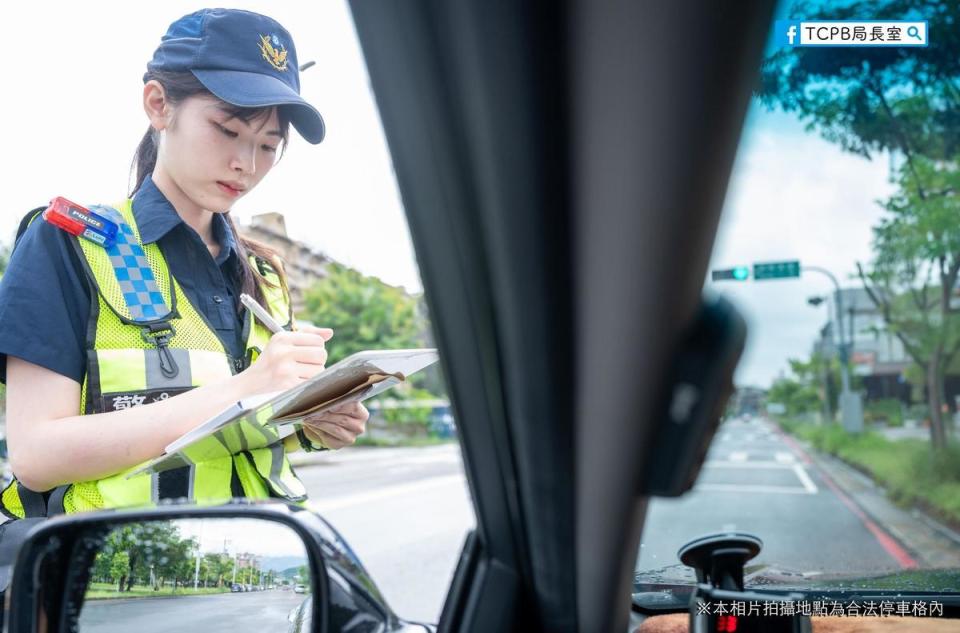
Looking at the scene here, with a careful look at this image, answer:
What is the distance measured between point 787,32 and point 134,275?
126 centimetres

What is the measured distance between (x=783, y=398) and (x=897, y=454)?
141 cm

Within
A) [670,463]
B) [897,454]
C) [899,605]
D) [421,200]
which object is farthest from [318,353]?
[897,454]

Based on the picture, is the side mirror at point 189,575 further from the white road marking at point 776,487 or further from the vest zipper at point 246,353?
the white road marking at point 776,487

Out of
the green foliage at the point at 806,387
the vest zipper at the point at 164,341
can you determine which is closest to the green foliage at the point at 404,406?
the vest zipper at the point at 164,341

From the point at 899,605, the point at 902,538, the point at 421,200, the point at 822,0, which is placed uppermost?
the point at 822,0

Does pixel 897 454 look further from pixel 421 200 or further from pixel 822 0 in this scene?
pixel 421 200

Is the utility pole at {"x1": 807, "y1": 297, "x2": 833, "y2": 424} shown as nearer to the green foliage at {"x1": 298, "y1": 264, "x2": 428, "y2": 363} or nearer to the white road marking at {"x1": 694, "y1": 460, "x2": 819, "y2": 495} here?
the white road marking at {"x1": 694, "y1": 460, "x2": 819, "y2": 495}

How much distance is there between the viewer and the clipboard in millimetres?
1443

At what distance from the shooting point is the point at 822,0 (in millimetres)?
1423

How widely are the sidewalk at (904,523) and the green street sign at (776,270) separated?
5.12ft

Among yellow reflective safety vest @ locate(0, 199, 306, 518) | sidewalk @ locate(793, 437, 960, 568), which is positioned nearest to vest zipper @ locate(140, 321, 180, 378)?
yellow reflective safety vest @ locate(0, 199, 306, 518)

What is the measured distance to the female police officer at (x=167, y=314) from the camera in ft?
5.08

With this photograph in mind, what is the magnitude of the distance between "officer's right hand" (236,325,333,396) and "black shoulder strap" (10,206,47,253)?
0.52 meters

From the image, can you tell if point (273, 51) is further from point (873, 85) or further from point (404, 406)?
point (873, 85)
